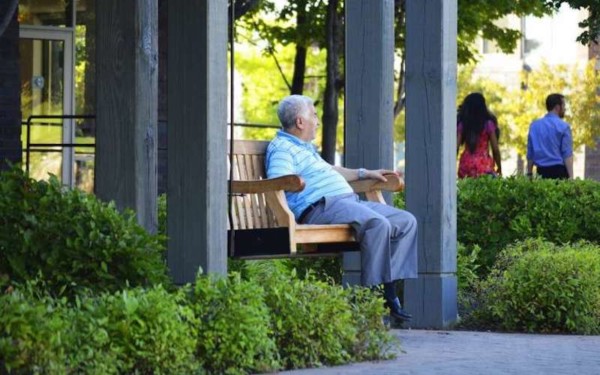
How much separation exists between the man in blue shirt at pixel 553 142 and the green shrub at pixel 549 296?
6835 mm

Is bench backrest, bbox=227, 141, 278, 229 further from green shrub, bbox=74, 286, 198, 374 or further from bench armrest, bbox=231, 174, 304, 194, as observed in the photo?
green shrub, bbox=74, 286, 198, 374

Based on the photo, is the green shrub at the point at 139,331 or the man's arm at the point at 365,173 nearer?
the green shrub at the point at 139,331

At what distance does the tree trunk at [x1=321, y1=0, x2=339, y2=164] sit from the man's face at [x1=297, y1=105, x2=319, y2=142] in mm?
12523

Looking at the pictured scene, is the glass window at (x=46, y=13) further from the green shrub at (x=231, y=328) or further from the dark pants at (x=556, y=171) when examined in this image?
the green shrub at (x=231, y=328)

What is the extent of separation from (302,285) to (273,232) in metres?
1.21

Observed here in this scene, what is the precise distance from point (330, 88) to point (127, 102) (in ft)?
50.8

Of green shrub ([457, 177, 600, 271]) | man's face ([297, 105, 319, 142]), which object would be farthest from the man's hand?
green shrub ([457, 177, 600, 271])

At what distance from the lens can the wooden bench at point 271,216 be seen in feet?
31.0

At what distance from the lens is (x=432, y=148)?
10.6 meters

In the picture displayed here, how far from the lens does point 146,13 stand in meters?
8.05

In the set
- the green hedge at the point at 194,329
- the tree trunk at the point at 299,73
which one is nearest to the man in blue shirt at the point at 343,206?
the green hedge at the point at 194,329

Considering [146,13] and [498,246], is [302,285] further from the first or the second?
[498,246]

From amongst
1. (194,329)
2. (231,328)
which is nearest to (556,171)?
(231,328)

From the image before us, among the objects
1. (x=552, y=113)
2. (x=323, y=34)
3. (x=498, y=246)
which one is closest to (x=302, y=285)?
(x=498, y=246)
